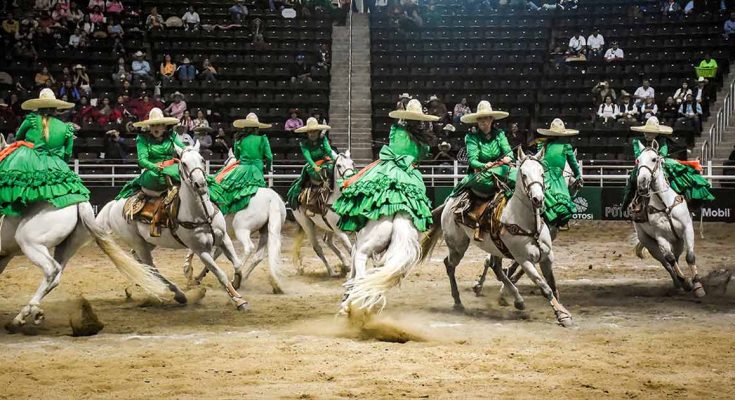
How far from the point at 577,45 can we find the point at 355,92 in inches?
256

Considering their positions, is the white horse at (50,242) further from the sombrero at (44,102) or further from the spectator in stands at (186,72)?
the spectator in stands at (186,72)

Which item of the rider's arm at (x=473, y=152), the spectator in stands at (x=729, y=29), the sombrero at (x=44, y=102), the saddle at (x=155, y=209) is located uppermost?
the spectator in stands at (x=729, y=29)

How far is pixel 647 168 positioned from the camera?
38.9 ft

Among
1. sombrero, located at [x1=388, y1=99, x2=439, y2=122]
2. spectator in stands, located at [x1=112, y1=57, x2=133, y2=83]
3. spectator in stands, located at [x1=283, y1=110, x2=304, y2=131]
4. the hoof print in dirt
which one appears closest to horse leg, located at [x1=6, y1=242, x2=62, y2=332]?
the hoof print in dirt

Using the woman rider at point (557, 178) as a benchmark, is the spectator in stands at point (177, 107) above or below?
above

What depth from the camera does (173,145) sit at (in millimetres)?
11500

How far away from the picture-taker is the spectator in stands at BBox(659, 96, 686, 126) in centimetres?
2398

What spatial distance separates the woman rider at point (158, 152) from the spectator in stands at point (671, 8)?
19743mm

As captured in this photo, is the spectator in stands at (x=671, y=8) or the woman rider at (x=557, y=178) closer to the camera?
the woman rider at (x=557, y=178)

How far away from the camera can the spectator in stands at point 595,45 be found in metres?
26.6

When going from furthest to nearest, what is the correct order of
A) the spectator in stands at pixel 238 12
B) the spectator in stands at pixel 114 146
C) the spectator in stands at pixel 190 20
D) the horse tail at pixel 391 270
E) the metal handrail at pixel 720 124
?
the spectator in stands at pixel 238 12, the spectator in stands at pixel 190 20, the metal handrail at pixel 720 124, the spectator in stands at pixel 114 146, the horse tail at pixel 391 270

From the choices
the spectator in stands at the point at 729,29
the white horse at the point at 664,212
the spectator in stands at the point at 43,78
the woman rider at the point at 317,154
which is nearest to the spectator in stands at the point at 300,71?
the spectator in stands at the point at 43,78

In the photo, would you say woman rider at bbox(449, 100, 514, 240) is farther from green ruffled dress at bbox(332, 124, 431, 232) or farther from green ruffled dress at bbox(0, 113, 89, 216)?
green ruffled dress at bbox(0, 113, 89, 216)

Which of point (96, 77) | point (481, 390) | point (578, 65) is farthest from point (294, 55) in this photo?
point (481, 390)
